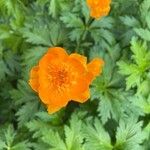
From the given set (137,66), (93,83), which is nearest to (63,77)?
(93,83)

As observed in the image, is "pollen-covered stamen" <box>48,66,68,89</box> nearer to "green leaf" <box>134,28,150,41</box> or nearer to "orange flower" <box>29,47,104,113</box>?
"orange flower" <box>29,47,104,113</box>

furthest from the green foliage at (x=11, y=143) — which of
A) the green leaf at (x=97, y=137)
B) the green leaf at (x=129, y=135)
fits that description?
the green leaf at (x=129, y=135)

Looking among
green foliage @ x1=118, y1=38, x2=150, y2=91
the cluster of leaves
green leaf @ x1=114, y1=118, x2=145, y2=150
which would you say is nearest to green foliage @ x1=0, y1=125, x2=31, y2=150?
the cluster of leaves

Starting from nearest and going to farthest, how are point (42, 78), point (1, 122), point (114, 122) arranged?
point (42, 78)
point (114, 122)
point (1, 122)

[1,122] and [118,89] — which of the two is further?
[1,122]

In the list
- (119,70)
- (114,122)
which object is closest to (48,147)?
(114,122)

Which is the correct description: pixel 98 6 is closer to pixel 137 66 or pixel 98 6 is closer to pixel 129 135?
pixel 137 66

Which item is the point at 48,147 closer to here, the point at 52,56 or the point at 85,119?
the point at 85,119
